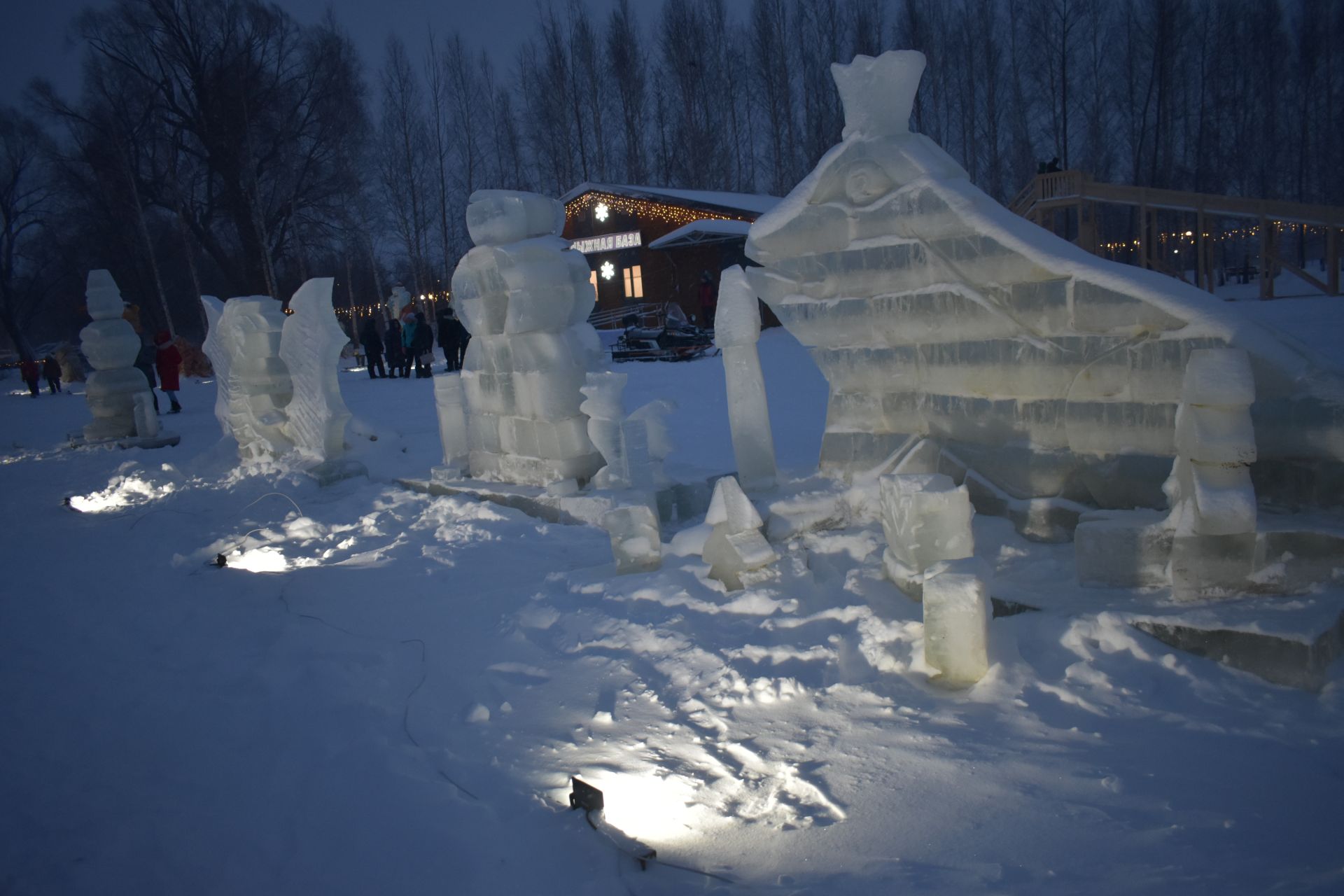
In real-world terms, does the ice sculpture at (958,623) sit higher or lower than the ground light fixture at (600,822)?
higher

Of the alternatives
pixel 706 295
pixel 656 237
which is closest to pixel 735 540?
pixel 706 295

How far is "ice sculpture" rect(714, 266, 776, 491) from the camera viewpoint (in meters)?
5.80

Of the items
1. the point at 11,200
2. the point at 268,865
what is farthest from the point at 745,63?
the point at 268,865

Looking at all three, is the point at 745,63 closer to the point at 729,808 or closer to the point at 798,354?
the point at 798,354

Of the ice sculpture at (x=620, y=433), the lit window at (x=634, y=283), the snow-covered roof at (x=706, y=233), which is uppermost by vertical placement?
the snow-covered roof at (x=706, y=233)

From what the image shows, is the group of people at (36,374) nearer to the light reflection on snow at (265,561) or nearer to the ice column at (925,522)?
the light reflection on snow at (265,561)

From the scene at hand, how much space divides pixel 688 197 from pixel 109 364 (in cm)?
1440

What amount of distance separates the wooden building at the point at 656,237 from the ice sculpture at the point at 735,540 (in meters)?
16.5

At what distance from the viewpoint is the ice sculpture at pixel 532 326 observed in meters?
6.80

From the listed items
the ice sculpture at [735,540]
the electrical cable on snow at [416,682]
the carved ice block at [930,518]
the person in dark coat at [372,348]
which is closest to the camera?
the electrical cable on snow at [416,682]

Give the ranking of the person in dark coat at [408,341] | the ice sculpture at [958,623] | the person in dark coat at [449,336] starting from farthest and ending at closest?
the person in dark coat at [408,341], the person in dark coat at [449,336], the ice sculpture at [958,623]

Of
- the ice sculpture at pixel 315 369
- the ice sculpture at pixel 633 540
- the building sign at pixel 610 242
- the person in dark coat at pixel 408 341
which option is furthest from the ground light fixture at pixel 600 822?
the building sign at pixel 610 242

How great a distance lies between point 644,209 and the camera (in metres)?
24.0

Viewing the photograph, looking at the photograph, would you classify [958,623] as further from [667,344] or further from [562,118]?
[562,118]
